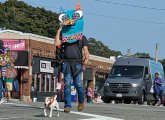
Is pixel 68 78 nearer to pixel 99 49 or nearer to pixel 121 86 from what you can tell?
pixel 121 86

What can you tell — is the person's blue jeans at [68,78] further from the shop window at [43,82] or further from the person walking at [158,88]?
the shop window at [43,82]

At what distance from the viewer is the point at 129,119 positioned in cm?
1017

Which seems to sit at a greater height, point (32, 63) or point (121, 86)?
point (32, 63)

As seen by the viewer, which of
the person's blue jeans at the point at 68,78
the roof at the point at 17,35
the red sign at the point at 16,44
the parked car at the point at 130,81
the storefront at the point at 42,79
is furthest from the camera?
the storefront at the point at 42,79

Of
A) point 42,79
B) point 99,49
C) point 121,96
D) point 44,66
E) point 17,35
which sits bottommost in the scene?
point 121,96

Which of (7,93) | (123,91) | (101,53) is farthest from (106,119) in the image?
(101,53)

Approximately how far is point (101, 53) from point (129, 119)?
97.5 meters

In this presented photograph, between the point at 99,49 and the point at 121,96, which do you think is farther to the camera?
the point at 99,49

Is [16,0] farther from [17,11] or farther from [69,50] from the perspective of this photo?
[69,50]

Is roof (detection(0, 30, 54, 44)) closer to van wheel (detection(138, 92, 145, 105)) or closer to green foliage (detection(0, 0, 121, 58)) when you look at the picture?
van wheel (detection(138, 92, 145, 105))

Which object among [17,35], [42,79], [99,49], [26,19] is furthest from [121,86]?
[99,49]

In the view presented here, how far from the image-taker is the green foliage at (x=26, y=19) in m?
73.0

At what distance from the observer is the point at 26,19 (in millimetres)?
76062

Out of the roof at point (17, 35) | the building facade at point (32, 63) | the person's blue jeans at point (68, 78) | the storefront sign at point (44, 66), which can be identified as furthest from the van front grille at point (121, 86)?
the storefront sign at point (44, 66)
